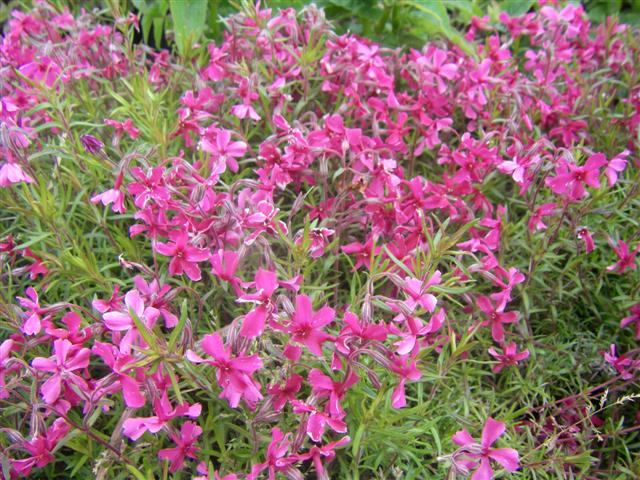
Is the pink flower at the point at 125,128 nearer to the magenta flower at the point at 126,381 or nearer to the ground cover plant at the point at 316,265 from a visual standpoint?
the ground cover plant at the point at 316,265

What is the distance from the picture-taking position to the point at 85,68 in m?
2.14

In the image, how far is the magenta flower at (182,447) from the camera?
1303mm

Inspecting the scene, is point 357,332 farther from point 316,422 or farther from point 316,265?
point 316,265

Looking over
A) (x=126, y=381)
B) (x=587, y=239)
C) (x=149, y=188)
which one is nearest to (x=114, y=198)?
(x=149, y=188)

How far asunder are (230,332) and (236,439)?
379mm

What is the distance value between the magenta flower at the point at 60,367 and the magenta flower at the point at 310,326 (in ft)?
1.45

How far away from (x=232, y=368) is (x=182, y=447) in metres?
0.26

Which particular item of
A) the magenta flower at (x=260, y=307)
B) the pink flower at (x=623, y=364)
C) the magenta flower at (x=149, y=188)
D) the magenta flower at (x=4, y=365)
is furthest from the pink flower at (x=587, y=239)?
the magenta flower at (x=4, y=365)

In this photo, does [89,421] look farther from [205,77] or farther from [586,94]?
[586,94]

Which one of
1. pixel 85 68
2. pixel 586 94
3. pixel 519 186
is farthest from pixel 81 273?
pixel 586 94

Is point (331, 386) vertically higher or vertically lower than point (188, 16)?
lower

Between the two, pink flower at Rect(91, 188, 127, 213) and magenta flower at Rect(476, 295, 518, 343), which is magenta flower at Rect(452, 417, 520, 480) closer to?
magenta flower at Rect(476, 295, 518, 343)

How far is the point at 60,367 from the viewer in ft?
4.18

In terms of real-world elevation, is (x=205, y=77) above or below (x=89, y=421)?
above
